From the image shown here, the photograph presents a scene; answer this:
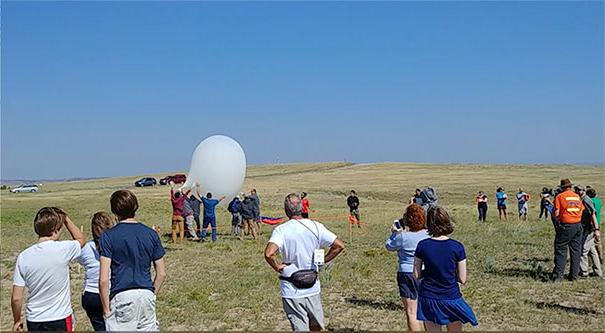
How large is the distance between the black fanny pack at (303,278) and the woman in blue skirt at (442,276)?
1.03m

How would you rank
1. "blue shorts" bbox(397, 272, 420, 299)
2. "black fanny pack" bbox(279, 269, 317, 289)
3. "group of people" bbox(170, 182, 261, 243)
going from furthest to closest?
1. "group of people" bbox(170, 182, 261, 243)
2. "blue shorts" bbox(397, 272, 420, 299)
3. "black fanny pack" bbox(279, 269, 317, 289)

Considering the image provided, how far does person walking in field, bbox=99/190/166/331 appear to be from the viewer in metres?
4.69

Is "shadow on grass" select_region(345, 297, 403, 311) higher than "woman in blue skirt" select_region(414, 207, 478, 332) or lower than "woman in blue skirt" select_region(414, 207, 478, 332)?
lower

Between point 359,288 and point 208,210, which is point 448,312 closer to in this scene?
point 359,288

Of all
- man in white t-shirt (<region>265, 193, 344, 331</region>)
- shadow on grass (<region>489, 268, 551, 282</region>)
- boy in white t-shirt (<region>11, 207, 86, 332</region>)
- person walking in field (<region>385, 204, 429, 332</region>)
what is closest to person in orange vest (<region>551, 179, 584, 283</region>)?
shadow on grass (<region>489, 268, 551, 282</region>)

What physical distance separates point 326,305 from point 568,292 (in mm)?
4148

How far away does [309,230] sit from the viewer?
5496mm

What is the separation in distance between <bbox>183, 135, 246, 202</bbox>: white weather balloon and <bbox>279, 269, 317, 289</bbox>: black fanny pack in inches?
531

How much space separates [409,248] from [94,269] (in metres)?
3.39

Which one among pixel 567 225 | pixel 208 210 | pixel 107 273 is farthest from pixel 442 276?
pixel 208 210

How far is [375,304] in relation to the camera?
9.52 meters

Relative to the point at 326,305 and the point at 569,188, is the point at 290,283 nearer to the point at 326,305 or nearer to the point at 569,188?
the point at 326,305

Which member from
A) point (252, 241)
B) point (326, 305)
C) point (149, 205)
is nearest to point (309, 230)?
point (326, 305)

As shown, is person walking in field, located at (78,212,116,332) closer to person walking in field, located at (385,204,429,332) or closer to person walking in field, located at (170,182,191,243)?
person walking in field, located at (385,204,429,332)
